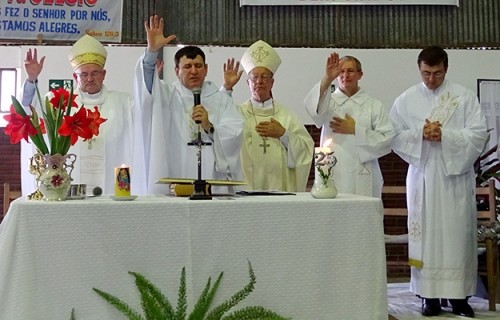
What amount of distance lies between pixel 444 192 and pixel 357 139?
2.34 feet

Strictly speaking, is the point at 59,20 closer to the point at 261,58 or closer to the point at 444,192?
the point at 261,58

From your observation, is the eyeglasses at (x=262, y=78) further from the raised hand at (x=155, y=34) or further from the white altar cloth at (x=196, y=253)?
the white altar cloth at (x=196, y=253)

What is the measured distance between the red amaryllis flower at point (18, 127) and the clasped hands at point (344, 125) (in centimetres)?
225

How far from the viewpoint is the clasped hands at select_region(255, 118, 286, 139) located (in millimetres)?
4094

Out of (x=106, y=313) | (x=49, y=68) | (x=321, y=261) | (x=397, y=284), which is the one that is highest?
(x=49, y=68)

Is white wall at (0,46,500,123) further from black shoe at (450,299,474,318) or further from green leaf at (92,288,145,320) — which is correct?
green leaf at (92,288,145,320)

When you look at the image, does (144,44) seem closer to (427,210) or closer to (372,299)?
(427,210)

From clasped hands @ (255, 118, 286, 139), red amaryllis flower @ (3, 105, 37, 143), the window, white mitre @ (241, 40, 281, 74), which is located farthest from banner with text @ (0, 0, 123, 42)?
red amaryllis flower @ (3, 105, 37, 143)

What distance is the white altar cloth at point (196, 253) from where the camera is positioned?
2.34 m

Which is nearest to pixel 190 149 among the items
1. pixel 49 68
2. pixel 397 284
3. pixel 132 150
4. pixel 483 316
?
pixel 132 150

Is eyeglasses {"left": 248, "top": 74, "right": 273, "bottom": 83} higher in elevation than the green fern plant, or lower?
higher

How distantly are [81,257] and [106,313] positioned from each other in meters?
0.25

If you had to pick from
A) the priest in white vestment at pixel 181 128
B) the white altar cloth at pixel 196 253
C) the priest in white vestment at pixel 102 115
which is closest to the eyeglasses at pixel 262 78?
the priest in white vestment at pixel 181 128

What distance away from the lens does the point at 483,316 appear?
13.7ft
